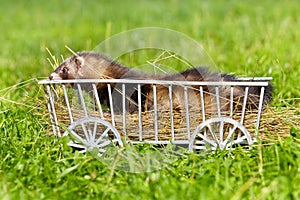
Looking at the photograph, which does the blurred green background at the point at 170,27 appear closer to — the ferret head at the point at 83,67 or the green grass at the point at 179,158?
the green grass at the point at 179,158

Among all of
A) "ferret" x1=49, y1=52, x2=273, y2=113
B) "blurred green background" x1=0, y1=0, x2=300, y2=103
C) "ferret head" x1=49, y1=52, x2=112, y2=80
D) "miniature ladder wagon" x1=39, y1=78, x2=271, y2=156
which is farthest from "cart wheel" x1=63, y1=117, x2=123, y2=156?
"blurred green background" x1=0, y1=0, x2=300, y2=103

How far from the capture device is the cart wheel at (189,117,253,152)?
13.4ft

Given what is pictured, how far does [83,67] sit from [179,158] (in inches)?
44.3

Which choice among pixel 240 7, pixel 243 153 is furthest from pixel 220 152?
pixel 240 7

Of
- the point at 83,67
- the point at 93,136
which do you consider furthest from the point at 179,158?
the point at 83,67

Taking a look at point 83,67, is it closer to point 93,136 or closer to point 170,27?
point 93,136

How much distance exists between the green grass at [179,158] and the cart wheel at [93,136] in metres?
0.12

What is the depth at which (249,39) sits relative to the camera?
823 centimetres

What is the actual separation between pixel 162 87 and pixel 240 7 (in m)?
6.92

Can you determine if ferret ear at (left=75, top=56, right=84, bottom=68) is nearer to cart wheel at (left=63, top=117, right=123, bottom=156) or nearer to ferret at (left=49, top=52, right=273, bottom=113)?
ferret at (left=49, top=52, right=273, bottom=113)

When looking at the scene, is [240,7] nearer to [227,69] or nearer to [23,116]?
[227,69]

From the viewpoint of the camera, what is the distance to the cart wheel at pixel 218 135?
409 cm

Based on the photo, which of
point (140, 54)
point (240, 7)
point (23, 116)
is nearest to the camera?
point (23, 116)

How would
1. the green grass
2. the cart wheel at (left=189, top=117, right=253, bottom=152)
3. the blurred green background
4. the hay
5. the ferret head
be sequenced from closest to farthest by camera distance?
Result: the green grass, the cart wheel at (left=189, top=117, right=253, bottom=152), the hay, the ferret head, the blurred green background
